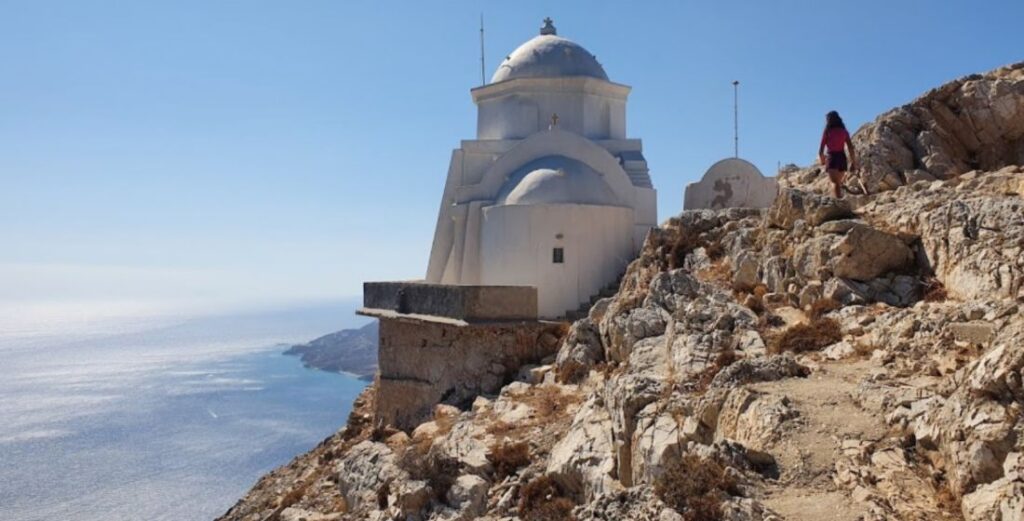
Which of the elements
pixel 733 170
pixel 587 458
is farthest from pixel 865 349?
pixel 733 170

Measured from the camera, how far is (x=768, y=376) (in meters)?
6.68

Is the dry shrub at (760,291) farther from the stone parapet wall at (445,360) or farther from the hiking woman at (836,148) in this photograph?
the stone parapet wall at (445,360)

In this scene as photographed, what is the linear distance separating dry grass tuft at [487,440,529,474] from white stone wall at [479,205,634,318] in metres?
8.09

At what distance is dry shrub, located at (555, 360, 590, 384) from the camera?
38.2ft

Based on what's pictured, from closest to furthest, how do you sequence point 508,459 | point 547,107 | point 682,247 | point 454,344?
point 508,459 → point 682,247 → point 454,344 → point 547,107

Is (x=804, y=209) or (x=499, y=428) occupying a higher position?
(x=804, y=209)

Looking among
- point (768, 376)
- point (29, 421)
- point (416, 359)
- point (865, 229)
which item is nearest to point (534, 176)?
point (416, 359)

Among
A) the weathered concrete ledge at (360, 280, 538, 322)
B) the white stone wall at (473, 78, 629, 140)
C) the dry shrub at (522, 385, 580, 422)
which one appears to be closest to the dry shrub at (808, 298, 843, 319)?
the dry shrub at (522, 385, 580, 422)

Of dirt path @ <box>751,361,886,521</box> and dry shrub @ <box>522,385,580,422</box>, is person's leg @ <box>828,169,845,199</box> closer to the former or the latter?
dry shrub @ <box>522,385,580,422</box>

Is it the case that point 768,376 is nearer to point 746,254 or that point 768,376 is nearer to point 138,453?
point 746,254

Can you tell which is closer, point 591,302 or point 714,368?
point 714,368

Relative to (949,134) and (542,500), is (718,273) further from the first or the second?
(542,500)

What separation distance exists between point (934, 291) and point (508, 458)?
4.40 metres

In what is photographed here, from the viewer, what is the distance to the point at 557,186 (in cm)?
1756
